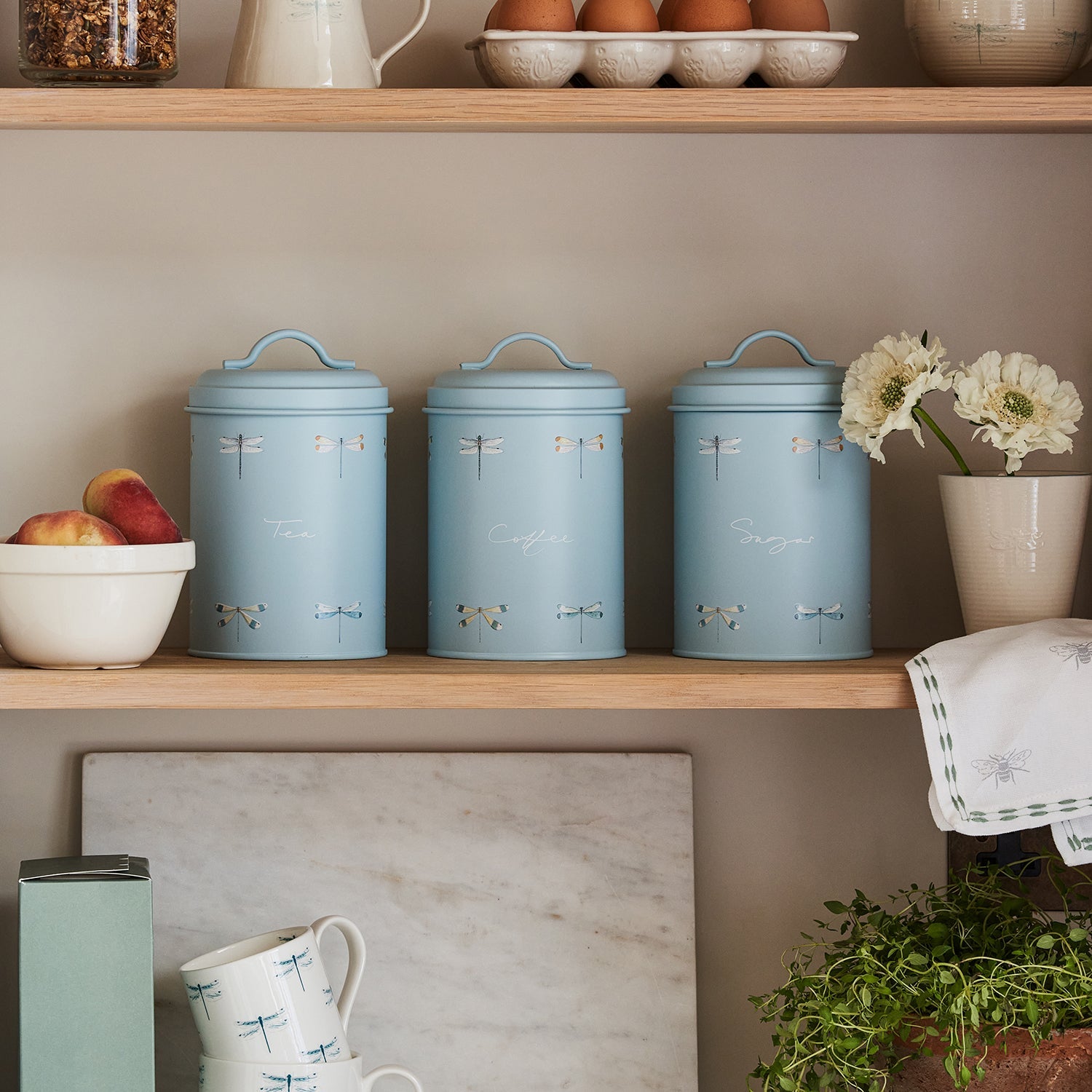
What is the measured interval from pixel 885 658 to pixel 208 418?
1.94 feet

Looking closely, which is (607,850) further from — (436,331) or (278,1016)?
(436,331)

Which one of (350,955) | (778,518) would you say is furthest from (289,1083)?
(778,518)

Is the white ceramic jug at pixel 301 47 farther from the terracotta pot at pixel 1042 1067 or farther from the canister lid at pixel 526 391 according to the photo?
the terracotta pot at pixel 1042 1067

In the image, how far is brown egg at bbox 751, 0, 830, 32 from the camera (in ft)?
3.23

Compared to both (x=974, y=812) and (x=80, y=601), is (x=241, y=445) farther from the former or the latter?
(x=974, y=812)

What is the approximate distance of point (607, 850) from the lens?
45.1 inches

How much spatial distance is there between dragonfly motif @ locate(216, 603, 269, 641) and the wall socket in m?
0.66

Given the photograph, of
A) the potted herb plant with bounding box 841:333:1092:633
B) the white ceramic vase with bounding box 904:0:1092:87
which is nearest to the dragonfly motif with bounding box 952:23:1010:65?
the white ceramic vase with bounding box 904:0:1092:87

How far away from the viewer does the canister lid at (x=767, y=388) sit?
101 cm

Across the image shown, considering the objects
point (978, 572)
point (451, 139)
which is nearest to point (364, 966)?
point (978, 572)

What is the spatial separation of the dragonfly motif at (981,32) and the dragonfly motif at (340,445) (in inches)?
22.6

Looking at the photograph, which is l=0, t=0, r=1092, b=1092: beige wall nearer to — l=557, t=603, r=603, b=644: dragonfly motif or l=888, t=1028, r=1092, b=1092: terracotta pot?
l=557, t=603, r=603, b=644: dragonfly motif

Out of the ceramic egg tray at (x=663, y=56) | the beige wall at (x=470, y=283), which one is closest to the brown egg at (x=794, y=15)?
the ceramic egg tray at (x=663, y=56)

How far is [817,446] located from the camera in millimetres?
1014
